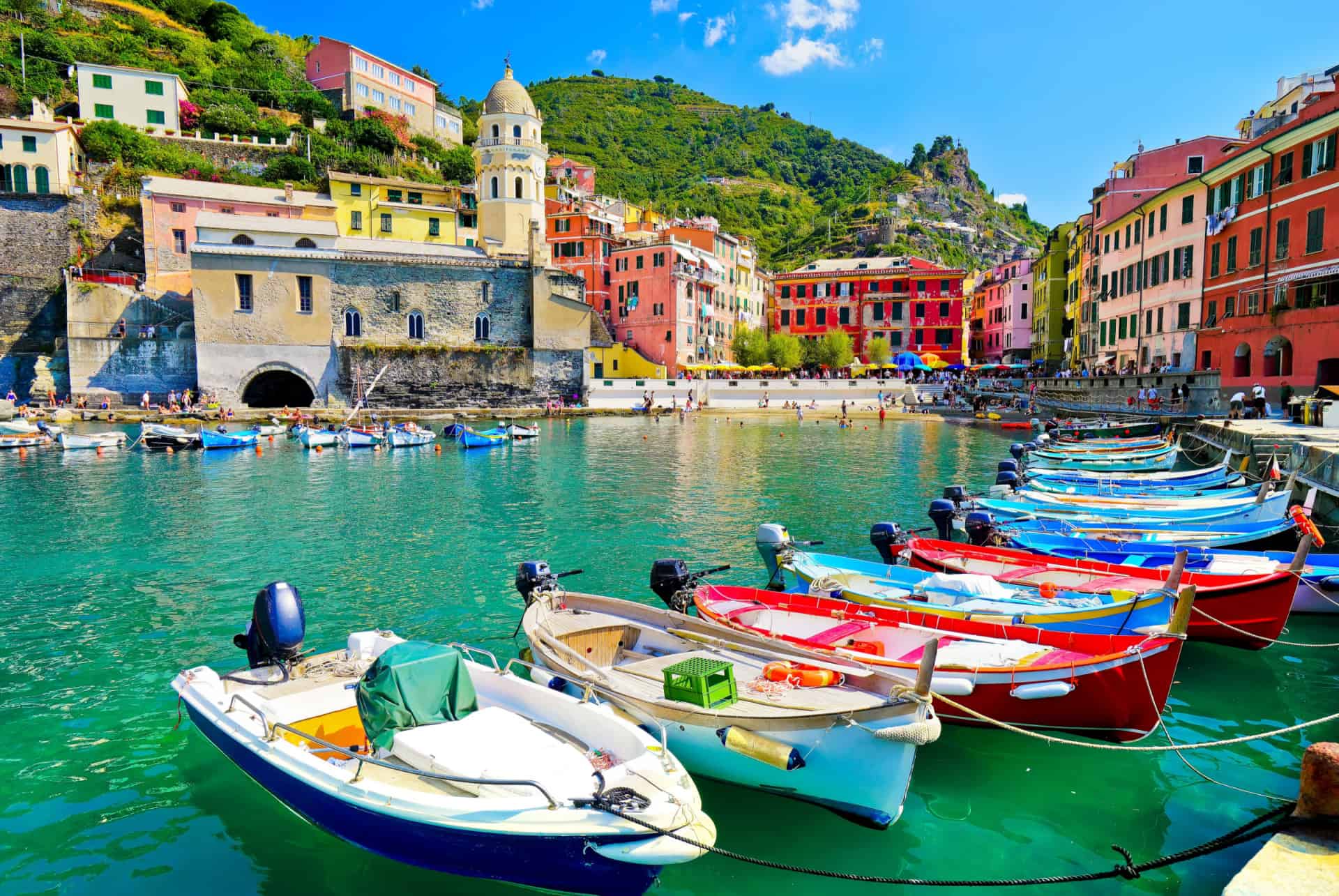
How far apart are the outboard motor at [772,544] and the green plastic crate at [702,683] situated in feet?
16.0

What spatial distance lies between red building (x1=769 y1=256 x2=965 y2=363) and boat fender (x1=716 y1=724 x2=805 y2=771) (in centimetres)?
6887

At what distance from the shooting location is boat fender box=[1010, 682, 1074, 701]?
298 inches

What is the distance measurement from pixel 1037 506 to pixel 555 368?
44.8m

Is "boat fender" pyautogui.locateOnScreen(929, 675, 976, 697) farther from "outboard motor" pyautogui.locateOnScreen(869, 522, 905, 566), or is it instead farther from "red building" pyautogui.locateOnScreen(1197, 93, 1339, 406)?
"red building" pyautogui.locateOnScreen(1197, 93, 1339, 406)

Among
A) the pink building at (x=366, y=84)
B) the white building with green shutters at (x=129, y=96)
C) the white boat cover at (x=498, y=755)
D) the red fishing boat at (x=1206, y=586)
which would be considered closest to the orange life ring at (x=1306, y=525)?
the red fishing boat at (x=1206, y=586)

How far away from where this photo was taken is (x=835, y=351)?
221 feet

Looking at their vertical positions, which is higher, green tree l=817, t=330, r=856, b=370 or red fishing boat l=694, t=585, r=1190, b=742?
green tree l=817, t=330, r=856, b=370

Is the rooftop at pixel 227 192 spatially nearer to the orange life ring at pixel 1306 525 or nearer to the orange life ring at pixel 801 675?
the orange life ring at pixel 801 675

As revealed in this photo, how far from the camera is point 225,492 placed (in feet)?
81.5

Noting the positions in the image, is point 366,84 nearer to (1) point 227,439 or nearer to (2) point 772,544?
(1) point 227,439

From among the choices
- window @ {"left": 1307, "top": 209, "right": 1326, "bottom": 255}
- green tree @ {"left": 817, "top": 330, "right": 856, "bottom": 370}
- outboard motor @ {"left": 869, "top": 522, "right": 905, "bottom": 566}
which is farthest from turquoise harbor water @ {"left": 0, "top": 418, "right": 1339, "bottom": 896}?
green tree @ {"left": 817, "top": 330, "right": 856, "bottom": 370}

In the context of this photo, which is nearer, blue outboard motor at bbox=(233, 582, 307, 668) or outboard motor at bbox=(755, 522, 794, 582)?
blue outboard motor at bbox=(233, 582, 307, 668)

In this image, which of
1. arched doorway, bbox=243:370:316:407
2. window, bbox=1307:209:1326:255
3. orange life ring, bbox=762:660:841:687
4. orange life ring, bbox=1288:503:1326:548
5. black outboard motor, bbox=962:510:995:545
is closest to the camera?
orange life ring, bbox=762:660:841:687

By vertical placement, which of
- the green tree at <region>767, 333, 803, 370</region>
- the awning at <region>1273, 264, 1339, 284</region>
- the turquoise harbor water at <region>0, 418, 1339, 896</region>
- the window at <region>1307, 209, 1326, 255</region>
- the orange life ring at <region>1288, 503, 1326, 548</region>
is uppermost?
the window at <region>1307, 209, 1326, 255</region>
